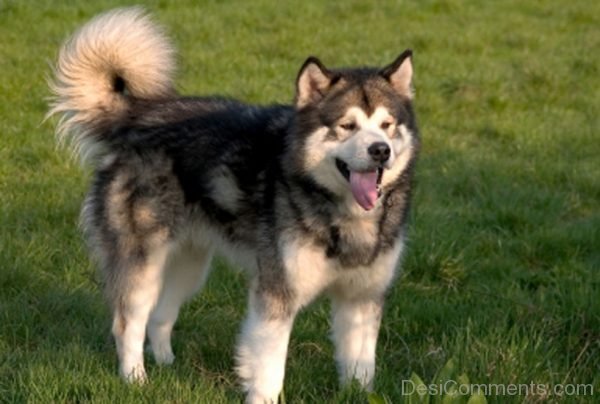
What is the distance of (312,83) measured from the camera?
4391 mm

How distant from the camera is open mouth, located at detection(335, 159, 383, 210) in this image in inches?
164

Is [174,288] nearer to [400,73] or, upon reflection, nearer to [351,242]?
[351,242]

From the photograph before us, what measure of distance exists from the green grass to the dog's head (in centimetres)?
82

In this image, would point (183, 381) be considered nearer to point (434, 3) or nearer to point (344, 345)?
point (344, 345)

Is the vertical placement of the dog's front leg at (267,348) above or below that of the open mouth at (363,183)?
below

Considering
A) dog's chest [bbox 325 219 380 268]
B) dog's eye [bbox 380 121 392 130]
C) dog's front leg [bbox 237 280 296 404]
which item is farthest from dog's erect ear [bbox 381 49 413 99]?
dog's front leg [bbox 237 280 296 404]

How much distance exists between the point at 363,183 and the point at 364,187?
17 mm

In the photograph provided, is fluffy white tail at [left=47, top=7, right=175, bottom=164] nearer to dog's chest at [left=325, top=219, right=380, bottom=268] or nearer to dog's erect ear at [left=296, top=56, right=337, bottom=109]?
dog's erect ear at [left=296, top=56, right=337, bottom=109]

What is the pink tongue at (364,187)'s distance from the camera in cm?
417

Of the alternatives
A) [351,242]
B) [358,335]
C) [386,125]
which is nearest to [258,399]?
[358,335]

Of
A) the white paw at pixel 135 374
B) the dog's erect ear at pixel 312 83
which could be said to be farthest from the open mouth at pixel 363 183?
the white paw at pixel 135 374

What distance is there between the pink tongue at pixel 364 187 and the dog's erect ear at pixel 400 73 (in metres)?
0.48

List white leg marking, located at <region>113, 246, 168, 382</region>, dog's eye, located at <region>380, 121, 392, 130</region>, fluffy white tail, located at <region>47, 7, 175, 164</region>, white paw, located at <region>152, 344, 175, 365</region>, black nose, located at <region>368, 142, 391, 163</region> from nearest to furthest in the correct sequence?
1. black nose, located at <region>368, 142, 391, 163</region>
2. dog's eye, located at <region>380, 121, 392, 130</region>
3. white leg marking, located at <region>113, 246, 168, 382</region>
4. white paw, located at <region>152, 344, 175, 365</region>
5. fluffy white tail, located at <region>47, 7, 175, 164</region>

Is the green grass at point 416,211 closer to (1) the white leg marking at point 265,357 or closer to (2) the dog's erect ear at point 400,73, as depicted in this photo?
(1) the white leg marking at point 265,357
